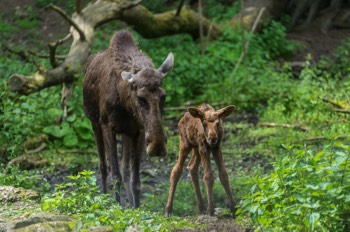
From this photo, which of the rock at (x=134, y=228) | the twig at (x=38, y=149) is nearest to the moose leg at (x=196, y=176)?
the rock at (x=134, y=228)

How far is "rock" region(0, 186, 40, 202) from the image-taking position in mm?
9534

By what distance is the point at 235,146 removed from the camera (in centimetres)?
1501

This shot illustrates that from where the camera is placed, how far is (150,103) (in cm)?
1011

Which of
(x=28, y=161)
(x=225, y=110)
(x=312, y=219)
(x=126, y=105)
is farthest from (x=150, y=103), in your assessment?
(x=28, y=161)

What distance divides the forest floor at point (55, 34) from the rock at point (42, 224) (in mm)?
13884

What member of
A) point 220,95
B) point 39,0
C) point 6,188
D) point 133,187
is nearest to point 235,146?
point 220,95

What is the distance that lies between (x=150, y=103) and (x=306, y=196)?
10.8ft

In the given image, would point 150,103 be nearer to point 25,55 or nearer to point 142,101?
point 142,101

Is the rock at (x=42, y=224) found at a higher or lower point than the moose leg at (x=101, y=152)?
higher

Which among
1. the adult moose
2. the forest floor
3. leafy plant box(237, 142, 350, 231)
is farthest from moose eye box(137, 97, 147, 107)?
the forest floor

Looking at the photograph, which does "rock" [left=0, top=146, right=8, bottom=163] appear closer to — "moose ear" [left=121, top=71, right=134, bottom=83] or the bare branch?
"moose ear" [left=121, top=71, right=134, bottom=83]

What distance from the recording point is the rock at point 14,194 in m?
9.53

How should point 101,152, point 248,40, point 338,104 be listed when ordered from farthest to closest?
point 248,40 < point 338,104 < point 101,152

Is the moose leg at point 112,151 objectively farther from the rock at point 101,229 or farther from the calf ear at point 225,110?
the rock at point 101,229
